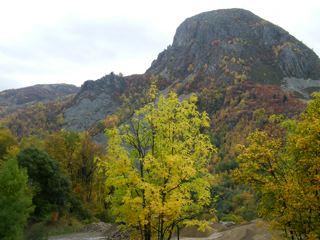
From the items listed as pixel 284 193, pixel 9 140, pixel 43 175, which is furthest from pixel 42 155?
pixel 284 193

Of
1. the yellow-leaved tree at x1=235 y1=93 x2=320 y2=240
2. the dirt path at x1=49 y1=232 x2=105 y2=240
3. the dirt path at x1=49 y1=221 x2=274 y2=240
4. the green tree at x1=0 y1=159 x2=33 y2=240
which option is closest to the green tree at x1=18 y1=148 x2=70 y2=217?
the dirt path at x1=49 y1=232 x2=105 y2=240

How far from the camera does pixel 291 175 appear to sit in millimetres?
19203

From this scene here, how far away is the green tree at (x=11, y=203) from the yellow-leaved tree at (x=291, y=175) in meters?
22.1

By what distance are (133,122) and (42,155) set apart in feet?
153

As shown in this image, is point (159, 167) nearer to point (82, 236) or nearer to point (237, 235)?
point (237, 235)

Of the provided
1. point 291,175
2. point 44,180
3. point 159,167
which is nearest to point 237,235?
point 44,180

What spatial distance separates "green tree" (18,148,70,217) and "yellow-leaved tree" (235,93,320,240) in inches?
1802

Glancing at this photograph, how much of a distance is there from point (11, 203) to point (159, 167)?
22529 millimetres

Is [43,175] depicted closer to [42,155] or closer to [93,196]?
[42,155]

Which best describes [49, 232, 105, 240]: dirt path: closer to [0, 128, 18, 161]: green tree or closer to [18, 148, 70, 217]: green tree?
[18, 148, 70, 217]: green tree

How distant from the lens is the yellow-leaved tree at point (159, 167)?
17.5 metres

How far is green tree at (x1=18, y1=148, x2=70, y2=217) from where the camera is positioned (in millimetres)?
62438

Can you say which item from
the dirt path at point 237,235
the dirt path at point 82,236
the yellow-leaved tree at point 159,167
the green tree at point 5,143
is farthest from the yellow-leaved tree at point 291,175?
the green tree at point 5,143

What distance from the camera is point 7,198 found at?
119 feet
